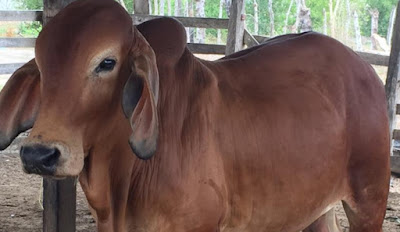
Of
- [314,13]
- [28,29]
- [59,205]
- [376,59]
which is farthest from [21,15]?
[314,13]

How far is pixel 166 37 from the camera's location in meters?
2.78

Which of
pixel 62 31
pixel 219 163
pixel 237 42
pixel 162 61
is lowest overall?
pixel 237 42

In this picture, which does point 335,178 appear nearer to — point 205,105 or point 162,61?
point 205,105

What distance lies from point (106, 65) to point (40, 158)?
40 cm

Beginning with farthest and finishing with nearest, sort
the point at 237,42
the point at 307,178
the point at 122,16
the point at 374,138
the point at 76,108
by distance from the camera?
the point at 237,42
the point at 374,138
the point at 307,178
the point at 122,16
the point at 76,108

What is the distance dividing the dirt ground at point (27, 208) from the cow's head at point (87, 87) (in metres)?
2.80

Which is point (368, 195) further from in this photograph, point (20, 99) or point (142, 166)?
point (20, 99)

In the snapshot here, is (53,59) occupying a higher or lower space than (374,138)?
higher

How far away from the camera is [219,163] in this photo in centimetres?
275

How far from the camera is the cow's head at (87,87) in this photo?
222 cm

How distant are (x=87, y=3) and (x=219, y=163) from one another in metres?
0.81

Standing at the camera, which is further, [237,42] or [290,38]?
[237,42]

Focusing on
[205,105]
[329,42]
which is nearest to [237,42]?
[329,42]

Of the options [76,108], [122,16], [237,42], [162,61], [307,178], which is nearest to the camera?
[76,108]
